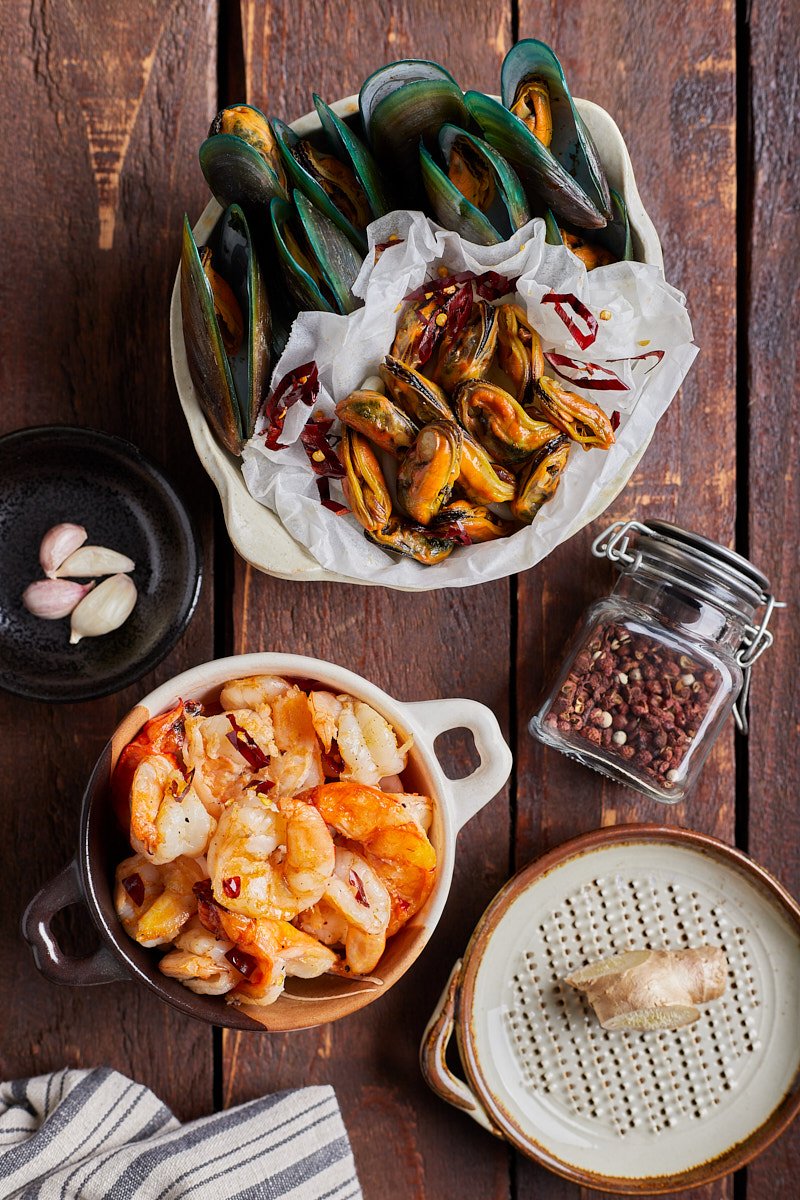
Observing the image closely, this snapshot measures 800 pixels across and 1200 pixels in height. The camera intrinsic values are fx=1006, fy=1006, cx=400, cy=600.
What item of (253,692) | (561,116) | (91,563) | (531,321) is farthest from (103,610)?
(561,116)

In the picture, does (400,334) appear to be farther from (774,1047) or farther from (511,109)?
(774,1047)

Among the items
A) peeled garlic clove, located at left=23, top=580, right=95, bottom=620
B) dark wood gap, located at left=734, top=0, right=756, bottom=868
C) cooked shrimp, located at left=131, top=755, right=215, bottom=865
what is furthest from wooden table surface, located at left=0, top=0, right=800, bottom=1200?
cooked shrimp, located at left=131, top=755, right=215, bottom=865

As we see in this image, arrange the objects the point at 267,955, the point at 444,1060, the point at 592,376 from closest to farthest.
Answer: the point at 267,955 < the point at 592,376 < the point at 444,1060

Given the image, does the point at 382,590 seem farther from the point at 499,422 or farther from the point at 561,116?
the point at 561,116

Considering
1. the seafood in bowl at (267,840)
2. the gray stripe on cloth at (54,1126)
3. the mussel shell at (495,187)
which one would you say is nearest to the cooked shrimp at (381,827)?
the seafood in bowl at (267,840)

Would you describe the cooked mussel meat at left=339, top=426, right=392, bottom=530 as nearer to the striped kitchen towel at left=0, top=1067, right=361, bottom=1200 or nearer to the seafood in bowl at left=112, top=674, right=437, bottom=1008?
the seafood in bowl at left=112, top=674, right=437, bottom=1008

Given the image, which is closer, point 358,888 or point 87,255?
point 358,888
